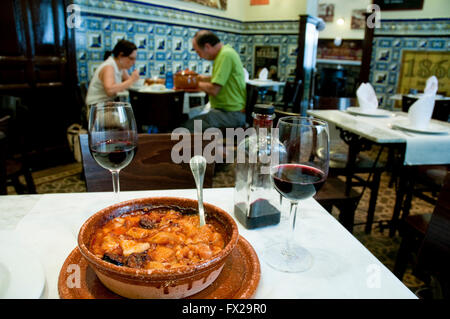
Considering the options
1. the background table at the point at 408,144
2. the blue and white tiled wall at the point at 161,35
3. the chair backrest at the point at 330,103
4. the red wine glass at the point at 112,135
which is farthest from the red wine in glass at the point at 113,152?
the blue and white tiled wall at the point at 161,35

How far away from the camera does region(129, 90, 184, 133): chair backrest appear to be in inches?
119

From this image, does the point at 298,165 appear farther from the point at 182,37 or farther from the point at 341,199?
the point at 182,37

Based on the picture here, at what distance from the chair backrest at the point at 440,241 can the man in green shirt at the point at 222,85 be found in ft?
8.12

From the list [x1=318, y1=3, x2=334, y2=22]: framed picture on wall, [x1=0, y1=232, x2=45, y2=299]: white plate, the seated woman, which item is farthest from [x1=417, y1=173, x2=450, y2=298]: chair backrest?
[x1=318, y1=3, x2=334, y2=22]: framed picture on wall

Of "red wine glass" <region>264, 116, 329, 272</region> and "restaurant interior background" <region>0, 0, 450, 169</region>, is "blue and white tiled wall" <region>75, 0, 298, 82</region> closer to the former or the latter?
"restaurant interior background" <region>0, 0, 450, 169</region>

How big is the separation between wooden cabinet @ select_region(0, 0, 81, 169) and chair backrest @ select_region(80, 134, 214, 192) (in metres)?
2.51

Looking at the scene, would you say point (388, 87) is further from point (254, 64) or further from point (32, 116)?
point (32, 116)

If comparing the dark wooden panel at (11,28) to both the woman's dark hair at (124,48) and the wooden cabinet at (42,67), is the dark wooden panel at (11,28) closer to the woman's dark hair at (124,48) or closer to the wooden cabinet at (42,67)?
the wooden cabinet at (42,67)

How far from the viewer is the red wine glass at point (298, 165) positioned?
67 cm

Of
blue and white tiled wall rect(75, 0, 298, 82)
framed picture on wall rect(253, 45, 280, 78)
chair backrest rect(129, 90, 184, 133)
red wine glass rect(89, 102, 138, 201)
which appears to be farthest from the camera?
framed picture on wall rect(253, 45, 280, 78)

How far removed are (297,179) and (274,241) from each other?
0.54 feet

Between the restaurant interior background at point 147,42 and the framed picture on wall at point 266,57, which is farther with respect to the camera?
the framed picture on wall at point 266,57

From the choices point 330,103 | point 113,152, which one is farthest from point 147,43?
point 113,152

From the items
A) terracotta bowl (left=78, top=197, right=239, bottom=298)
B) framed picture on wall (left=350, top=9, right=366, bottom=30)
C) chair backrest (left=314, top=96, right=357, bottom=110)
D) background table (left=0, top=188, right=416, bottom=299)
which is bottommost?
background table (left=0, top=188, right=416, bottom=299)
